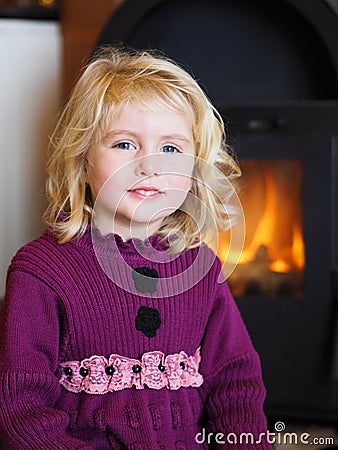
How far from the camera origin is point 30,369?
111 centimetres

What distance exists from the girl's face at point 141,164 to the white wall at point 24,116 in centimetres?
120

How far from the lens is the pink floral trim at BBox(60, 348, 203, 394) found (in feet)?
3.83

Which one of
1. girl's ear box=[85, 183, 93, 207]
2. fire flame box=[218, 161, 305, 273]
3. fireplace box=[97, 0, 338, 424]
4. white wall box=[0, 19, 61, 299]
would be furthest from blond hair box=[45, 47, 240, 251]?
white wall box=[0, 19, 61, 299]

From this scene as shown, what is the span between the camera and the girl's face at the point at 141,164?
1163 millimetres

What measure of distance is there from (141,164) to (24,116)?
4.22 ft

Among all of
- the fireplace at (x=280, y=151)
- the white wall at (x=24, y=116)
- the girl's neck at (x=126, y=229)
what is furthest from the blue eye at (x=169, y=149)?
the white wall at (x=24, y=116)

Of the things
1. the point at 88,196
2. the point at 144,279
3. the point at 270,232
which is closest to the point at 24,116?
the point at 270,232

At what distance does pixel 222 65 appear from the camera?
2117 millimetres

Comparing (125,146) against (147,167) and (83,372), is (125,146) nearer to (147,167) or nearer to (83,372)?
(147,167)

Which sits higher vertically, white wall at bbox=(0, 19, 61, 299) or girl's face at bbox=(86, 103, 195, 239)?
white wall at bbox=(0, 19, 61, 299)

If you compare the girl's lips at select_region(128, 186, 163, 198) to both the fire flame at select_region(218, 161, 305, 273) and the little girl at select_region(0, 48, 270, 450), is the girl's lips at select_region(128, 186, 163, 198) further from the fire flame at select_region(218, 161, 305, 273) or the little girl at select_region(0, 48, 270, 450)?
the fire flame at select_region(218, 161, 305, 273)

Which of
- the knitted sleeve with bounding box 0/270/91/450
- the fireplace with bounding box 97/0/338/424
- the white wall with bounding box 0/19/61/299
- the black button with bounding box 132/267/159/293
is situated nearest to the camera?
the knitted sleeve with bounding box 0/270/91/450

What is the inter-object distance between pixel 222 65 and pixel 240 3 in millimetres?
149

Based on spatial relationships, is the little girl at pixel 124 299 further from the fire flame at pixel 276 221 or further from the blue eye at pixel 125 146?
the fire flame at pixel 276 221
